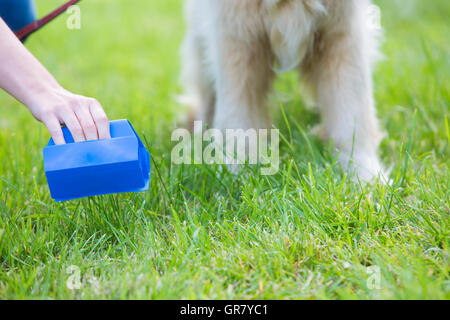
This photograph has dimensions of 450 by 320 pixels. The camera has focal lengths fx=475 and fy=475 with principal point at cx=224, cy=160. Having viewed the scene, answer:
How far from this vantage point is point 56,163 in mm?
1125

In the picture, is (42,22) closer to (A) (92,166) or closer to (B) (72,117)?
(B) (72,117)

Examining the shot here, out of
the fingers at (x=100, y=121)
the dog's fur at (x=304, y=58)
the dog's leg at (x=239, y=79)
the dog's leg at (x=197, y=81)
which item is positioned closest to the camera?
the fingers at (x=100, y=121)

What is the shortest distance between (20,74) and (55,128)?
0.55 feet

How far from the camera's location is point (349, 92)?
162 centimetres

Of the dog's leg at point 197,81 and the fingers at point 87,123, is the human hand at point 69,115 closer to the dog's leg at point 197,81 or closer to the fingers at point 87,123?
the fingers at point 87,123

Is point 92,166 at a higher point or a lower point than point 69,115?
lower

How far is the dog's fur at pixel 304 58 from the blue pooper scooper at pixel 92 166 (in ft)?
1.97

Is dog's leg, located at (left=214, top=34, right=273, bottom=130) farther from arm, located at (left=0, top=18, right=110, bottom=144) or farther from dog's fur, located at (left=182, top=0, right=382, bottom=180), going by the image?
arm, located at (left=0, top=18, right=110, bottom=144)

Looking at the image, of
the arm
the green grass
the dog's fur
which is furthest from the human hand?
the dog's fur

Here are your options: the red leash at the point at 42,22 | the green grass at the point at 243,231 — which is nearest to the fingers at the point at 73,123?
the green grass at the point at 243,231

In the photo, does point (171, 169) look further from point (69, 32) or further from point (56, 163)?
point (69, 32)

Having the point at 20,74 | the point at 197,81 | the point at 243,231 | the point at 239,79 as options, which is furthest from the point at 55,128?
the point at 197,81

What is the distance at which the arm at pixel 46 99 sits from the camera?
1152mm
